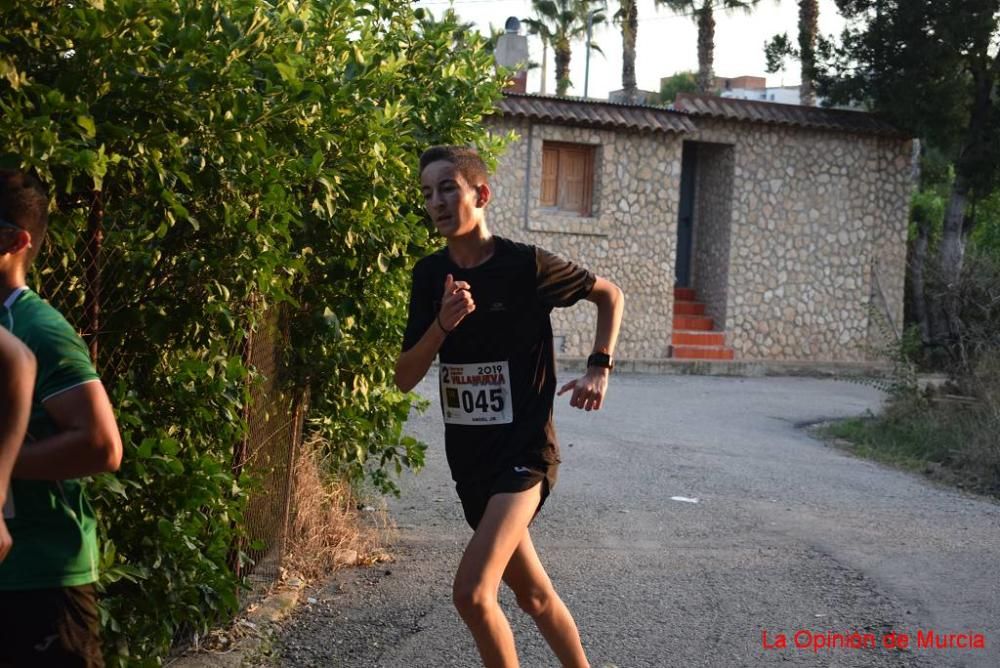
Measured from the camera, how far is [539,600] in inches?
174

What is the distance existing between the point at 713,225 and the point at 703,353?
2.53 m

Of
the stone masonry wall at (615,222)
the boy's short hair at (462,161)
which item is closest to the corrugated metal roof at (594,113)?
the stone masonry wall at (615,222)

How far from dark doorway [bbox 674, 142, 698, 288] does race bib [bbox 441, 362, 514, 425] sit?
20.6 meters

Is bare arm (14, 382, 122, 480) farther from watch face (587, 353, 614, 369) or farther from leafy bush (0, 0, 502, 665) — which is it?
watch face (587, 353, 614, 369)

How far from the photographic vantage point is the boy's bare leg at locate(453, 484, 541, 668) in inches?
158

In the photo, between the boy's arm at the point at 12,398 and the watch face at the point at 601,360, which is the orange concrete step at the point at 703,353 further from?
the boy's arm at the point at 12,398

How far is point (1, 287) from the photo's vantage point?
9.55 feet

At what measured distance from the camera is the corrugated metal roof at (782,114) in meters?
23.2

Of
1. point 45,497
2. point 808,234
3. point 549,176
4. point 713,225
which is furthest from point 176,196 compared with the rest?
point 808,234

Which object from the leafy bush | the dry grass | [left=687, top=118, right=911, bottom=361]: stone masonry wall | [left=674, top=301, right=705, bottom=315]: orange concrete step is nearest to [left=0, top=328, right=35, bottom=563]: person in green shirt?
the leafy bush

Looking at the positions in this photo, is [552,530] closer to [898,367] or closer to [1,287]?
[1,287]

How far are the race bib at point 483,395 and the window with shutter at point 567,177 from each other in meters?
18.8

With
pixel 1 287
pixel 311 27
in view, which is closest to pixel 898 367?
pixel 311 27

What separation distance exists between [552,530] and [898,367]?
7.39m
